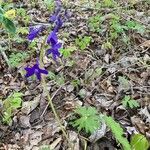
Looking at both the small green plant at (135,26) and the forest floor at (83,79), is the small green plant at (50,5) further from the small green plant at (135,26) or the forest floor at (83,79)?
the small green plant at (135,26)

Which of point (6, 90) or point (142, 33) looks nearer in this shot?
point (6, 90)

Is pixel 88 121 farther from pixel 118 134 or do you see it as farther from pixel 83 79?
pixel 83 79

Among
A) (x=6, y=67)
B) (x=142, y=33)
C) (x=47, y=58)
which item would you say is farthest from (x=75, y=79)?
(x=142, y=33)

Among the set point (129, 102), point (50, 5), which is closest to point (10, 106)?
point (129, 102)

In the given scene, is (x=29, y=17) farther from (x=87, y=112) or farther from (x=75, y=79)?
(x=87, y=112)

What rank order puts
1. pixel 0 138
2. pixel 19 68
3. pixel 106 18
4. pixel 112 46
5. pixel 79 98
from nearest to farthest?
pixel 0 138, pixel 79 98, pixel 19 68, pixel 112 46, pixel 106 18

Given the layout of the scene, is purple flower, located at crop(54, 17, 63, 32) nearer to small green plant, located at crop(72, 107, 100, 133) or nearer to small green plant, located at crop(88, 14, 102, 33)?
small green plant, located at crop(72, 107, 100, 133)

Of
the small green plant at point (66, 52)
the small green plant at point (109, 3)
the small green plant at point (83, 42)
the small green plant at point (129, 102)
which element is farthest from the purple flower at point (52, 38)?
the small green plant at point (109, 3)
